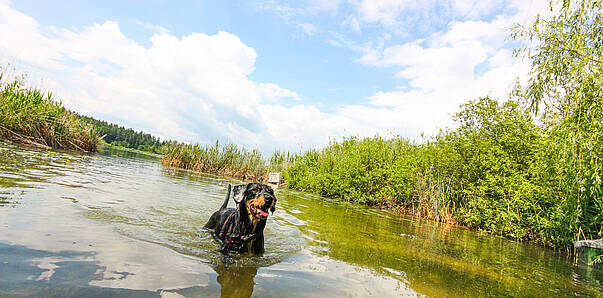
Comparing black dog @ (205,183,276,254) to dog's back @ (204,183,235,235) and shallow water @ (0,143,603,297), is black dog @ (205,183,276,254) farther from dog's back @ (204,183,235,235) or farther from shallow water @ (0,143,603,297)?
dog's back @ (204,183,235,235)

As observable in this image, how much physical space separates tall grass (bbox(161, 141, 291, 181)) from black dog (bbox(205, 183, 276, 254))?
18.0m

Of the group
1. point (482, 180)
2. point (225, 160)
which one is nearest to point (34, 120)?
point (225, 160)

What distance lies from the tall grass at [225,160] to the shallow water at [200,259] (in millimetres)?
15206

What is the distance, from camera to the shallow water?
2428 mm

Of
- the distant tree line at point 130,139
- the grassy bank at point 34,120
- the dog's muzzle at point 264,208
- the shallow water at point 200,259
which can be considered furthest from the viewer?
the distant tree line at point 130,139

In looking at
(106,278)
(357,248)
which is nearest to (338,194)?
(357,248)

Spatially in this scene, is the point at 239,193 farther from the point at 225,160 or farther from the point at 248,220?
the point at 225,160

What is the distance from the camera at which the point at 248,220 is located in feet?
13.0

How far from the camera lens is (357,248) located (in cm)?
491

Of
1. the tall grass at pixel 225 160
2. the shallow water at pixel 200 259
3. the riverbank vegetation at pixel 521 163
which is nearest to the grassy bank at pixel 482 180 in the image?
the riverbank vegetation at pixel 521 163

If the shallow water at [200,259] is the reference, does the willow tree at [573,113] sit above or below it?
above

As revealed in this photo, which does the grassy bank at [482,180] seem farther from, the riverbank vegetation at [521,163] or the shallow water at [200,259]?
the shallow water at [200,259]

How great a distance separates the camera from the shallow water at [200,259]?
243 centimetres

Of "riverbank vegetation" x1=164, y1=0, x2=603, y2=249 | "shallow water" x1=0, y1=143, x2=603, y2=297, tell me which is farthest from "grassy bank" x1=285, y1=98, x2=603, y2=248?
"shallow water" x1=0, y1=143, x2=603, y2=297
